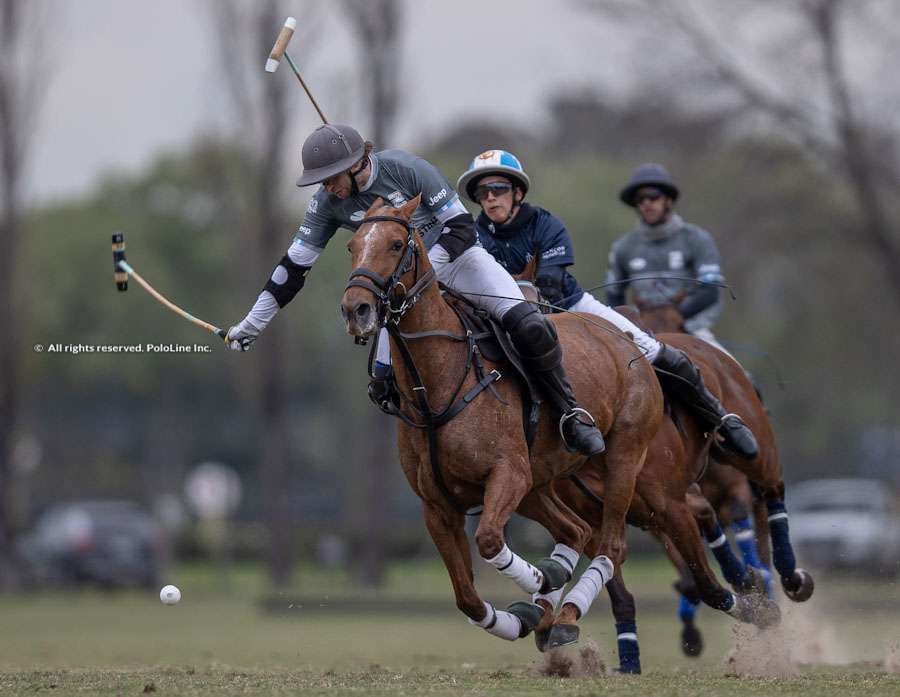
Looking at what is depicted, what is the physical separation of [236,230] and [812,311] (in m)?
16.7

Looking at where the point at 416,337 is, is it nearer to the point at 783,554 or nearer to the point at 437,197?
the point at 437,197

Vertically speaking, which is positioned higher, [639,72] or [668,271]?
[639,72]

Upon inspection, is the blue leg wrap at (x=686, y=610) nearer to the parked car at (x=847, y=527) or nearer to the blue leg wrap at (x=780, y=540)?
the blue leg wrap at (x=780, y=540)

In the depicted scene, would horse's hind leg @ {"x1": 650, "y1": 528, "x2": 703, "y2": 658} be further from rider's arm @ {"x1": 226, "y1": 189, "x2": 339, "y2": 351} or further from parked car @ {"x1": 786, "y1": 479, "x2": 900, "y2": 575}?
parked car @ {"x1": 786, "y1": 479, "x2": 900, "y2": 575}

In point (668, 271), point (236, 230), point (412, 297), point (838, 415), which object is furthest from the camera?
point (838, 415)

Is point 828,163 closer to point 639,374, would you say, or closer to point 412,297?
point 639,374

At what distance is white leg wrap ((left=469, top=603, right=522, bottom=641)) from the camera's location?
8.77 m

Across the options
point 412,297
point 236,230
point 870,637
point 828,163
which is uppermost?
point 828,163

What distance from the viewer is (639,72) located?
26578mm

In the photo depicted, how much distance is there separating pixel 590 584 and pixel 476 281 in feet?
5.87

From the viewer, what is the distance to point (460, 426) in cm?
842

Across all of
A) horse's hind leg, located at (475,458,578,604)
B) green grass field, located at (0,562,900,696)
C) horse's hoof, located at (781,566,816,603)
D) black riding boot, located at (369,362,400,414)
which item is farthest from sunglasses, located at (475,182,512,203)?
horse's hoof, located at (781,566,816,603)

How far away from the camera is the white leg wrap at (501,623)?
8.77 meters

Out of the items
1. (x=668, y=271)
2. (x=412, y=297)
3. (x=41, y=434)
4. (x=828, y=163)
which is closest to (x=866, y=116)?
(x=828, y=163)
